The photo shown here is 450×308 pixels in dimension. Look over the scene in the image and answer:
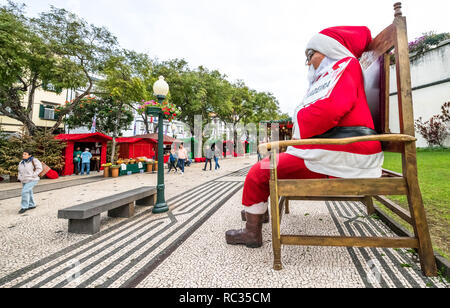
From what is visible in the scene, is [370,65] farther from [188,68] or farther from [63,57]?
[188,68]

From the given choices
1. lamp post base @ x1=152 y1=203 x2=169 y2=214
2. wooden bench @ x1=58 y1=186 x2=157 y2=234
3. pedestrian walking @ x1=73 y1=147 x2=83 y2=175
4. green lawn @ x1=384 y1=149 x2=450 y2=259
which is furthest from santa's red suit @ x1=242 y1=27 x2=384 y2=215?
pedestrian walking @ x1=73 y1=147 x2=83 y2=175

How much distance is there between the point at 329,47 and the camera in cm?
181

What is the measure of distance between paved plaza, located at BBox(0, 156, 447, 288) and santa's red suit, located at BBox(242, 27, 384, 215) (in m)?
0.68

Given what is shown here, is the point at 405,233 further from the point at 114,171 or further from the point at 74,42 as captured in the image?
the point at 74,42

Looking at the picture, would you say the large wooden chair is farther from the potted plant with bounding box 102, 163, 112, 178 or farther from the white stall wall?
the white stall wall

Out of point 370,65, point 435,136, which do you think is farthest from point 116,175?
point 435,136

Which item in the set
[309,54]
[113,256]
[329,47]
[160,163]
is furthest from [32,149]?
[329,47]

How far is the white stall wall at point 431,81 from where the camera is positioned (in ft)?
46.7

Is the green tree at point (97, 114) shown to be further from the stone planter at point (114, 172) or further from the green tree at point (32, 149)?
the stone planter at point (114, 172)

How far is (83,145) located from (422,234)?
14.7 m

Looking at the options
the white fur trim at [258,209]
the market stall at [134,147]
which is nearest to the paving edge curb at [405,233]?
the white fur trim at [258,209]

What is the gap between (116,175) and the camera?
9.98 meters
